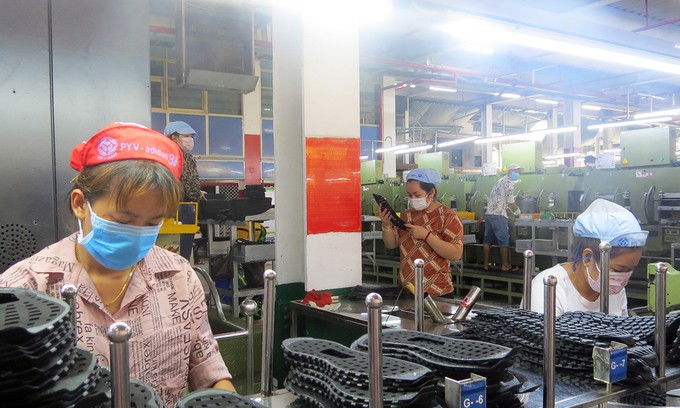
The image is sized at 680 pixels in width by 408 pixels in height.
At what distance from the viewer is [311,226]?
10.3ft

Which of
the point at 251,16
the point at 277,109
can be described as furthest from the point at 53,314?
the point at 251,16

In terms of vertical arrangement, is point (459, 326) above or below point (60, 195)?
below

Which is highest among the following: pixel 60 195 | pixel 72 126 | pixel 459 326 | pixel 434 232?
pixel 72 126

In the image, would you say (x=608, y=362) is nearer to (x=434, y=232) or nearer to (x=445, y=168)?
(x=434, y=232)

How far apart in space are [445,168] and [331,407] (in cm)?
742

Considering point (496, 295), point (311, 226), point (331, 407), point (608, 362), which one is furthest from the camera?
point (496, 295)

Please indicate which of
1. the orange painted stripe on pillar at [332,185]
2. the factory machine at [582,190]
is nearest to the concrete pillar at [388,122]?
the factory machine at [582,190]

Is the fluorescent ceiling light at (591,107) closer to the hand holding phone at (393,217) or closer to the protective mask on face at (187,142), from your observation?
the protective mask on face at (187,142)

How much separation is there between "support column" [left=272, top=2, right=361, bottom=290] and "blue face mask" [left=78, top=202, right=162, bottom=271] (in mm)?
1758

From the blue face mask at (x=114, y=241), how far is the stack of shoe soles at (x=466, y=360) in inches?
23.4

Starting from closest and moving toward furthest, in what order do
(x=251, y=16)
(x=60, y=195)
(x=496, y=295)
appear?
(x=60, y=195), (x=251, y=16), (x=496, y=295)

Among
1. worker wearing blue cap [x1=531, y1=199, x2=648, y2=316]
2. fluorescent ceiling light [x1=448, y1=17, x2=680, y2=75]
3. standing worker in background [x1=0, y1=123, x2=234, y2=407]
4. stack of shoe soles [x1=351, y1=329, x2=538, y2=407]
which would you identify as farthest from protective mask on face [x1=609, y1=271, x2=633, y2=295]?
fluorescent ceiling light [x1=448, y1=17, x2=680, y2=75]

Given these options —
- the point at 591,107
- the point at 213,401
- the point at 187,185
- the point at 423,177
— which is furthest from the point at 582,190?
the point at 591,107

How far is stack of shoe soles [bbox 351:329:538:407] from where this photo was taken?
1.13 m
